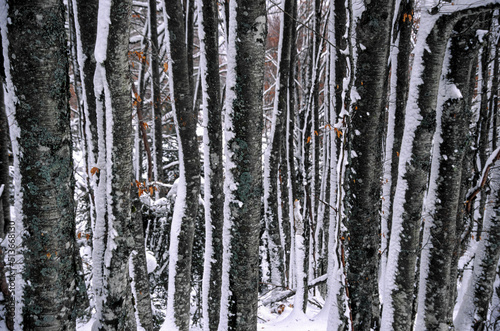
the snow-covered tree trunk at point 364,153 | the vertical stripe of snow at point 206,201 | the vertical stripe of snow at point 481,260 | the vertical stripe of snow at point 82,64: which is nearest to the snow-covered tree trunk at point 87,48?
the vertical stripe of snow at point 82,64

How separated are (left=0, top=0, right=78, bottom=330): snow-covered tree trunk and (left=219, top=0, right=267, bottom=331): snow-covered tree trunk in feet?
3.82

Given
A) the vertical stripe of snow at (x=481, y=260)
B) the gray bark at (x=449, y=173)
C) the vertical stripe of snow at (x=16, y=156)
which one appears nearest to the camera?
the vertical stripe of snow at (x=16, y=156)

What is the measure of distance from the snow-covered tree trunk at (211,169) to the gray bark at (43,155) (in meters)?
1.75

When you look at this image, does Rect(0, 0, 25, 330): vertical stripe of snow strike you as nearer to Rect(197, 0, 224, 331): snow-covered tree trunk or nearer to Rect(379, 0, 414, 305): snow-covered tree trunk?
Rect(197, 0, 224, 331): snow-covered tree trunk

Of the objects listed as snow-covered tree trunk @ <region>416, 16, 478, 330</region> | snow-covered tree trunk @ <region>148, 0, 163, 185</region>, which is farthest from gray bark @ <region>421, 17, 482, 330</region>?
snow-covered tree trunk @ <region>148, 0, 163, 185</region>

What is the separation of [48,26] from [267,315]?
6.91m

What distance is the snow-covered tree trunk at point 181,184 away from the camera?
14.6 ft

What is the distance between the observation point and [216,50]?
4.07 metres

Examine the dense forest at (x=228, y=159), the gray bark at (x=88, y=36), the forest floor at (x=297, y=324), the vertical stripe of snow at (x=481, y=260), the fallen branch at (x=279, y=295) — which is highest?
the gray bark at (x=88, y=36)

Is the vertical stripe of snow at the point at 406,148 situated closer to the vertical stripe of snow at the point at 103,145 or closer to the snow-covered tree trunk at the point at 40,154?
the vertical stripe of snow at the point at 103,145

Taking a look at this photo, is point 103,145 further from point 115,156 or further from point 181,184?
point 181,184

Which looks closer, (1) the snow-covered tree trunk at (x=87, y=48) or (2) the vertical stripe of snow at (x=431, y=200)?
(1) the snow-covered tree trunk at (x=87, y=48)

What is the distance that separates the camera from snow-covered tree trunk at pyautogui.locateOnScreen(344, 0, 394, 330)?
9.07 ft

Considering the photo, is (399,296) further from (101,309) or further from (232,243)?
(101,309)
